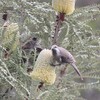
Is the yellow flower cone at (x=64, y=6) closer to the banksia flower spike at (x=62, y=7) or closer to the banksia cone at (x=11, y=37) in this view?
the banksia flower spike at (x=62, y=7)

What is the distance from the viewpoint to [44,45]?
1.29 m

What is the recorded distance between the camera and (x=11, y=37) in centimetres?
114

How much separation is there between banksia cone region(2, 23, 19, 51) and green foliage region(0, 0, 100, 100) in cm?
2

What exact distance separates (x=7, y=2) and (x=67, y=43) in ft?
0.70

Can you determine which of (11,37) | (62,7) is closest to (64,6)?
(62,7)

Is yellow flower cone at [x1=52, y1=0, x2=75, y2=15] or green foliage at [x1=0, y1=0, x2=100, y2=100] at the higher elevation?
yellow flower cone at [x1=52, y1=0, x2=75, y2=15]

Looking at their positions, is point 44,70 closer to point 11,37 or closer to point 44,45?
point 11,37

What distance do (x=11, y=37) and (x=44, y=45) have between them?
0.17 m

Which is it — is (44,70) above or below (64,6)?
below

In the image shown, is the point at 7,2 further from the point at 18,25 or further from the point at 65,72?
the point at 65,72

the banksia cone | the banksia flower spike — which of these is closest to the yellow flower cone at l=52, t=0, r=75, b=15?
the banksia flower spike

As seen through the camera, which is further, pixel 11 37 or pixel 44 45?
pixel 44 45

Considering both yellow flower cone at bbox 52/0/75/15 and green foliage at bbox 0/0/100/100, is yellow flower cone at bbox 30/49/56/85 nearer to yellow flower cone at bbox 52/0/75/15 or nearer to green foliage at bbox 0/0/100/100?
green foliage at bbox 0/0/100/100

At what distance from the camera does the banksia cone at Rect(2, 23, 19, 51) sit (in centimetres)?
113
